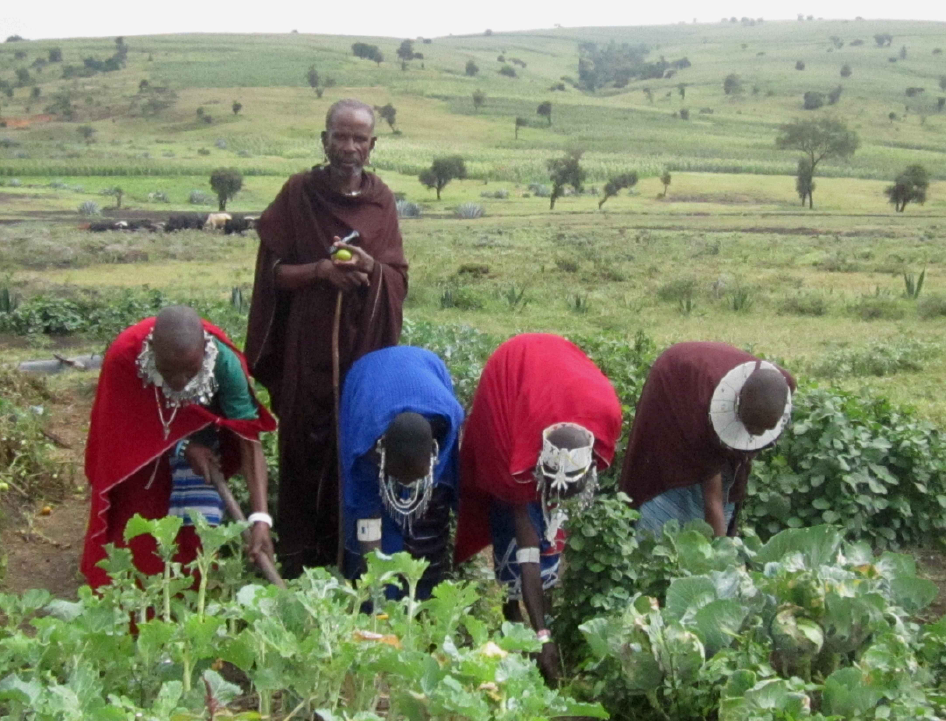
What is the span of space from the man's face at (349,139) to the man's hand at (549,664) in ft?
6.66

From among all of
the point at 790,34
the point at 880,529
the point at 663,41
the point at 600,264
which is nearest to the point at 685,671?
the point at 880,529

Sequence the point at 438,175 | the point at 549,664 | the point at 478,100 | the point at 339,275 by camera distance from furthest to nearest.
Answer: the point at 478,100
the point at 438,175
the point at 339,275
the point at 549,664

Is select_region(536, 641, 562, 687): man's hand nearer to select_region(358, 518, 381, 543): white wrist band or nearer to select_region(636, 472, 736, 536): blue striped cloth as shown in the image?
select_region(358, 518, 381, 543): white wrist band

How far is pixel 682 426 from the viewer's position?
4.25 meters

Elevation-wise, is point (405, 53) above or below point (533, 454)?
above

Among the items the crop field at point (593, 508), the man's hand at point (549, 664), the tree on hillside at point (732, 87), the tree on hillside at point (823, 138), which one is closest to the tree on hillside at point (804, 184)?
the crop field at point (593, 508)

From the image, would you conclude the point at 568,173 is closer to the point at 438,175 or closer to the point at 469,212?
the point at 438,175

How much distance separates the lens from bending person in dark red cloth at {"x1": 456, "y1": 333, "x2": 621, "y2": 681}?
3758mm

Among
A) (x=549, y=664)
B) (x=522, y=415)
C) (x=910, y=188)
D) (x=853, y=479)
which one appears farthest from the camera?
(x=910, y=188)

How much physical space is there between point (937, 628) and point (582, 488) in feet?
3.98

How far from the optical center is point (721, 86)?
92.8 m

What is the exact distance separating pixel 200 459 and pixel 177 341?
59 cm

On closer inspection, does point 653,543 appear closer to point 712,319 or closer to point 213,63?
point 712,319

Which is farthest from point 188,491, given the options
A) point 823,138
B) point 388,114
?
point 388,114
